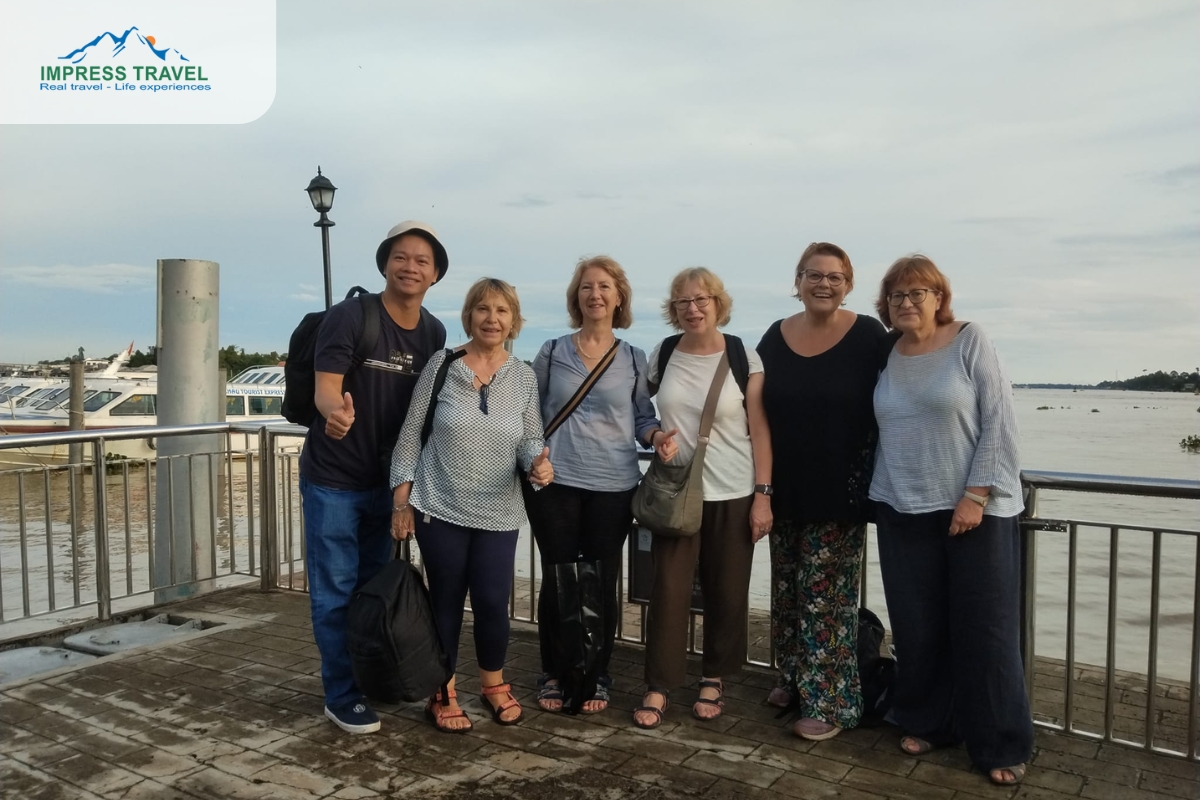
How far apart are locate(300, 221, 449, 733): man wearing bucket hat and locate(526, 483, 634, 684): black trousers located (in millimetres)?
677

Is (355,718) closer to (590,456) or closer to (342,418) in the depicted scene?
(342,418)

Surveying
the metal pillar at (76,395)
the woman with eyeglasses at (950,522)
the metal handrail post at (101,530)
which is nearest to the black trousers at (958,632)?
the woman with eyeglasses at (950,522)

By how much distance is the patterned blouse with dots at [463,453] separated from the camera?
3400mm

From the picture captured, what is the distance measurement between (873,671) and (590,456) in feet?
4.91

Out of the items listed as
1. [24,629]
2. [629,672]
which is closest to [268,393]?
[24,629]

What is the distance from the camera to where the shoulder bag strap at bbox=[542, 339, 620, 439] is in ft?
11.8

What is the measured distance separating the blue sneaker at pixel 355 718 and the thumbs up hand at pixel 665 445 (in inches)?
61.6

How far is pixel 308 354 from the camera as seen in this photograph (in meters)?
3.47

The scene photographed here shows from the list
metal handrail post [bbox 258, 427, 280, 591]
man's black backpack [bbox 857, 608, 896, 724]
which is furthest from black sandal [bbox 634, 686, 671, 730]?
metal handrail post [bbox 258, 427, 280, 591]

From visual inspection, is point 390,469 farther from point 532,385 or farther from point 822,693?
point 822,693

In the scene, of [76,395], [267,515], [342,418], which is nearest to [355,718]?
[342,418]

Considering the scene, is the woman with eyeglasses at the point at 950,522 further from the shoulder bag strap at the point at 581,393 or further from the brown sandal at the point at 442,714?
the brown sandal at the point at 442,714

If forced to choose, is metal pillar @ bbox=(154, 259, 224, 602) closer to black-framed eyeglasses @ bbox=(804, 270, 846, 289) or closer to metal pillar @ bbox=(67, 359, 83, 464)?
black-framed eyeglasses @ bbox=(804, 270, 846, 289)

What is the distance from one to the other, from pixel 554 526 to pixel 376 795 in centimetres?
118
